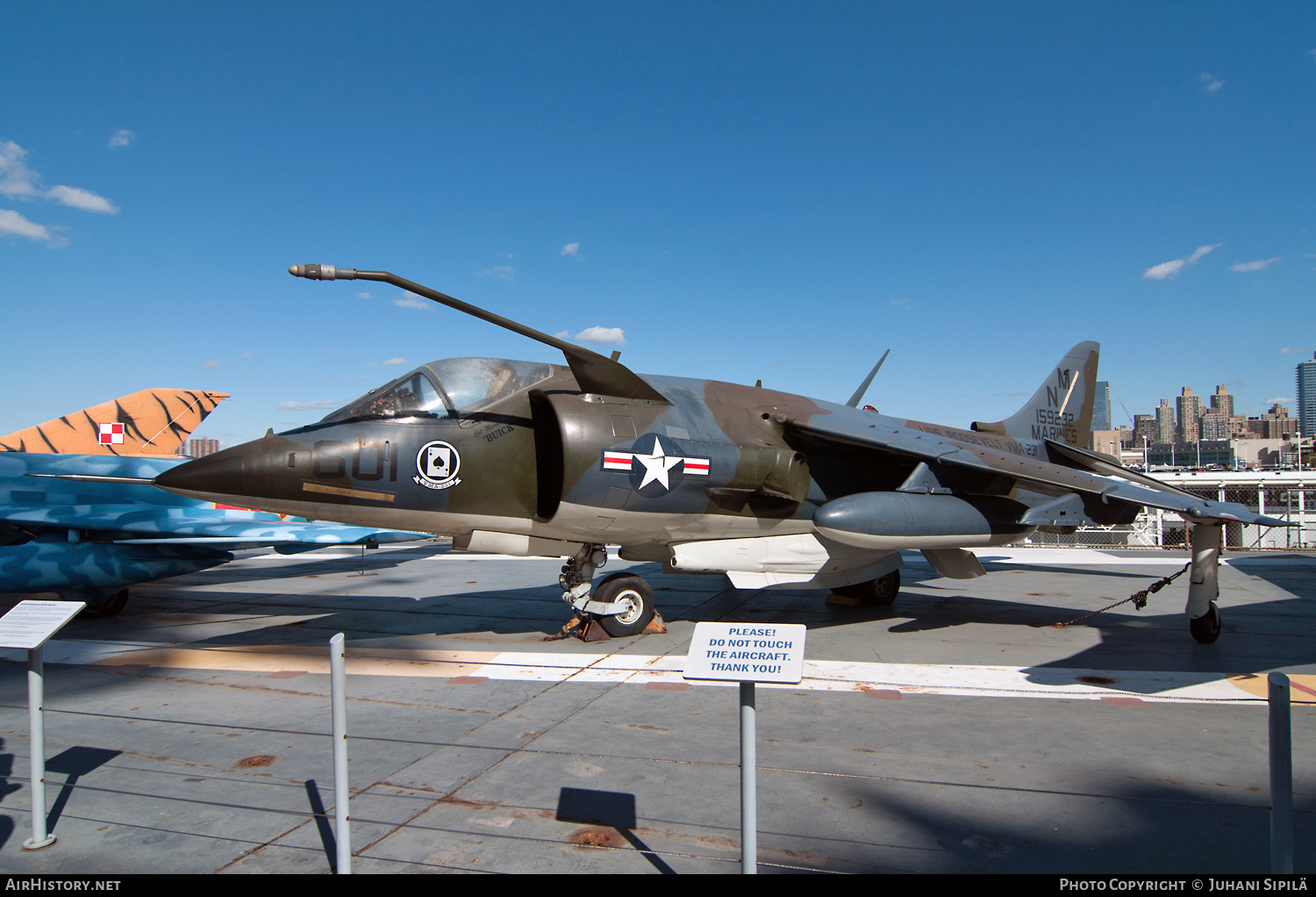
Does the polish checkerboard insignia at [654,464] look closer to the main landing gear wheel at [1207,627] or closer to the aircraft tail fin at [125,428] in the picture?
the main landing gear wheel at [1207,627]

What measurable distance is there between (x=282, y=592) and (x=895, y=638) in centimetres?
1079

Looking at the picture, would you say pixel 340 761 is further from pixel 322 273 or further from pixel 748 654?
pixel 322 273

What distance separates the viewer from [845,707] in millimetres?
5898

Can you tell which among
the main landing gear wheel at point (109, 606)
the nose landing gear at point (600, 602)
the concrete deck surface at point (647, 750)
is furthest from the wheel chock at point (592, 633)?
the main landing gear wheel at point (109, 606)

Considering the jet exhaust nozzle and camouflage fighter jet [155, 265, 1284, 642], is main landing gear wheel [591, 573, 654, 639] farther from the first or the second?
the jet exhaust nozzle

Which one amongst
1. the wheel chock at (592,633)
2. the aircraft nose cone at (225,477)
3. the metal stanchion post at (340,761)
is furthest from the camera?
the wheel chock at (592,633)

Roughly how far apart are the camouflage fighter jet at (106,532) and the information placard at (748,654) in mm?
7677

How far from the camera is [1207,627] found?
8.08 meters

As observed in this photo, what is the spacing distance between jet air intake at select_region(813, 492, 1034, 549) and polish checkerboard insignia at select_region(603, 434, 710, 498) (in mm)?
1589

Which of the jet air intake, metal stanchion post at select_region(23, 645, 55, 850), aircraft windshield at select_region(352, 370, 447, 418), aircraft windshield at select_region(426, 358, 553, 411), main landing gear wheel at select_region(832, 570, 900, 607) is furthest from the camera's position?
main landing gear wheel at select_region(832, 570, 900, 607)

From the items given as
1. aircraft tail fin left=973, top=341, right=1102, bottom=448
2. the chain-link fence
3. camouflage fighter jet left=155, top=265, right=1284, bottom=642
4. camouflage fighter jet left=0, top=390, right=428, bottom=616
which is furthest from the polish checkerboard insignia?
the chain-link fence

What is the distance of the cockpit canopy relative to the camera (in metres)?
7.35

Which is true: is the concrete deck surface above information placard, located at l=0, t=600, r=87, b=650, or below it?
below

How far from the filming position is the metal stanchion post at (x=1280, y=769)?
2.46m
